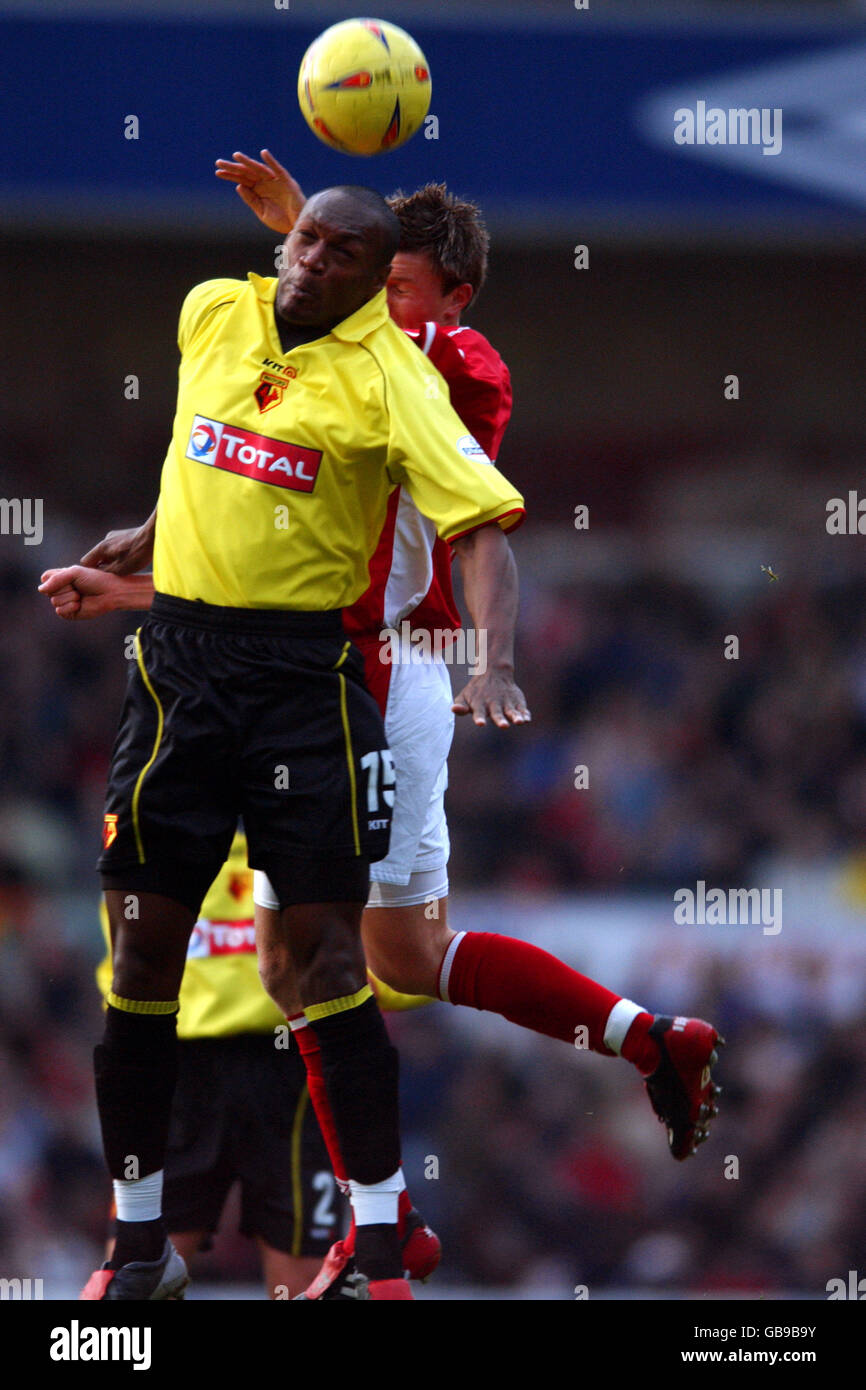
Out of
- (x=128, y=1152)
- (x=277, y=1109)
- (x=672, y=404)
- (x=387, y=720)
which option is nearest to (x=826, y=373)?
(x=672, y=404)

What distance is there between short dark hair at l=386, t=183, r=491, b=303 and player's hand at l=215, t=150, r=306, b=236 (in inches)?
12.7

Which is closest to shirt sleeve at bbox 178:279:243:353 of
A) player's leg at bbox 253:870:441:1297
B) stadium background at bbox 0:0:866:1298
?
player's leg at bbox 253:870:441:1297

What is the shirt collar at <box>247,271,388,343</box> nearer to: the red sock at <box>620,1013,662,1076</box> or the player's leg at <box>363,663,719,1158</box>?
the player's leg at <box>363,663,719,1158</box>

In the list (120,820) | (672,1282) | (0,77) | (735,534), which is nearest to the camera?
(120,820)

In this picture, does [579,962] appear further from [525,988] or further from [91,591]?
[91,591]

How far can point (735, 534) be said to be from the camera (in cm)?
1334

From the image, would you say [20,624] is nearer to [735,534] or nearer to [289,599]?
[735,534]

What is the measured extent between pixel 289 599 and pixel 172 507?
0.32 meters

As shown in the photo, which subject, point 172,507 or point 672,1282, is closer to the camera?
point 172,507

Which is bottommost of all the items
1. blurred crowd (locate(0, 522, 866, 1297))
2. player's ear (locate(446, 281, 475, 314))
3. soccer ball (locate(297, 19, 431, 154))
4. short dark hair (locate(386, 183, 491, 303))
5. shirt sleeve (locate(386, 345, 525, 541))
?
blurred crowd (locate(0, 522, 866, 1297))

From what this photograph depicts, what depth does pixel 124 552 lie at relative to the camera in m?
4.26

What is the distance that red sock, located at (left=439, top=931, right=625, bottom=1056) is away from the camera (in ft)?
14.5

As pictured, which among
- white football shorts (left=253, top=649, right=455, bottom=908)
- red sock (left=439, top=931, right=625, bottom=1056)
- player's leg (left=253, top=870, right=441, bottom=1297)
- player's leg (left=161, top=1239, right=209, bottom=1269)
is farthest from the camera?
player's leg (left=161, top=1239, right=209, bottom=1269)

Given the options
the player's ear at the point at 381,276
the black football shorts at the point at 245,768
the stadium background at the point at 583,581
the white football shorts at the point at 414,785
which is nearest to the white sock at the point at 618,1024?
the white football shorts at the point at 414,785
